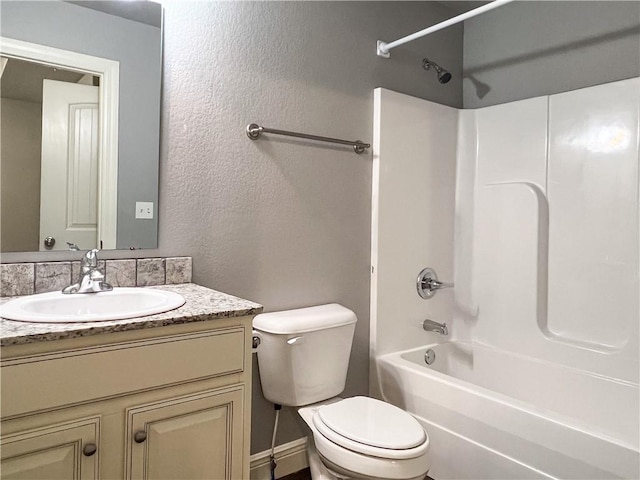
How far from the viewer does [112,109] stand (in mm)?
1562

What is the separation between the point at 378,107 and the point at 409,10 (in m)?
0.64

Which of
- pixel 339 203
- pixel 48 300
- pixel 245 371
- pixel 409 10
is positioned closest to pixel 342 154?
pixel 339 203

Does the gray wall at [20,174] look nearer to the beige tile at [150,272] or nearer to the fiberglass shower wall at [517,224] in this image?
the beige tile at [150,272]

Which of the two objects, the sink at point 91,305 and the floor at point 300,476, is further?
the floor at point 300,476

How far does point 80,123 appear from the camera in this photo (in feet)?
4.91

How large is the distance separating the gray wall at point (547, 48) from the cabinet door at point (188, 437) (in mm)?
2235

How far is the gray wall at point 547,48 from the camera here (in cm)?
215

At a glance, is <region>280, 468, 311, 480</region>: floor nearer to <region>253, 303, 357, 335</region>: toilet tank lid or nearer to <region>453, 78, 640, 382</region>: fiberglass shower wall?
<region>253, 303, 357, 335</region>: toilet tank lid

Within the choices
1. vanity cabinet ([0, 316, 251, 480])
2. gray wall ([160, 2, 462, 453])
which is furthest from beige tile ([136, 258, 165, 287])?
vanity cabinet ([0, 316, 251, 480])

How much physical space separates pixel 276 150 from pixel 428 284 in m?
1.16

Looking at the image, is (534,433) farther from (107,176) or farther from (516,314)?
(107,176)

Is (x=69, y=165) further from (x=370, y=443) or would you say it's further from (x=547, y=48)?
(x=547, y=48)

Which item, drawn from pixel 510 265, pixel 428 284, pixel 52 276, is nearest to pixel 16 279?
pixel 52 276

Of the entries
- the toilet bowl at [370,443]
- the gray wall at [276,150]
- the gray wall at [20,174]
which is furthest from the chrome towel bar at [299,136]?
the toilet bowl at [370,443]
